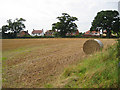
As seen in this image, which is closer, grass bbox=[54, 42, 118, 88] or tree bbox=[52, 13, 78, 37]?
grass bbox=[54, 42, 118, 88]

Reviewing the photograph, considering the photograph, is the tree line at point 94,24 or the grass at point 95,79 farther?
the tree line at point 94,24

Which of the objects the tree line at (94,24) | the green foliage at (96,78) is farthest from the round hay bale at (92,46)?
the tree line at (94,24)

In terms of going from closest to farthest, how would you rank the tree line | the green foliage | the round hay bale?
1. the green foliage
2. the round hay bale
3. the tree line

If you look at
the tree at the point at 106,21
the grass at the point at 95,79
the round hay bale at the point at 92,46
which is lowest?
the grass at the point at 95,79

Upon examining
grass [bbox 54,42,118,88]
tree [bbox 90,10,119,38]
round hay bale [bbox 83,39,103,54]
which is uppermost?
tree [bbox 90,10,119,38]

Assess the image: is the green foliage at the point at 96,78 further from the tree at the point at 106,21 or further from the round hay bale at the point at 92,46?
the tree at the point at 106,21

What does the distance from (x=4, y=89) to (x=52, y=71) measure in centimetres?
239

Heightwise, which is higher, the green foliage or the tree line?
the tree line

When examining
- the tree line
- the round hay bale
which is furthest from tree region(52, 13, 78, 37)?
the round hay bale

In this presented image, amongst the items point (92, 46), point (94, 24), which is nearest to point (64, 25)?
point (94, 24)

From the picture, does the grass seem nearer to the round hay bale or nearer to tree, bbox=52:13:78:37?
the round hay bale

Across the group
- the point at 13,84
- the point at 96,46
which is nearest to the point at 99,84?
the point at 13,84

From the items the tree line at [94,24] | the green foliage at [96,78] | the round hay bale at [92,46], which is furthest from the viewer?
the tree line at [94,24]


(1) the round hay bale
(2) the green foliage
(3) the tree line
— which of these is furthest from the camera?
(3) the tree line
